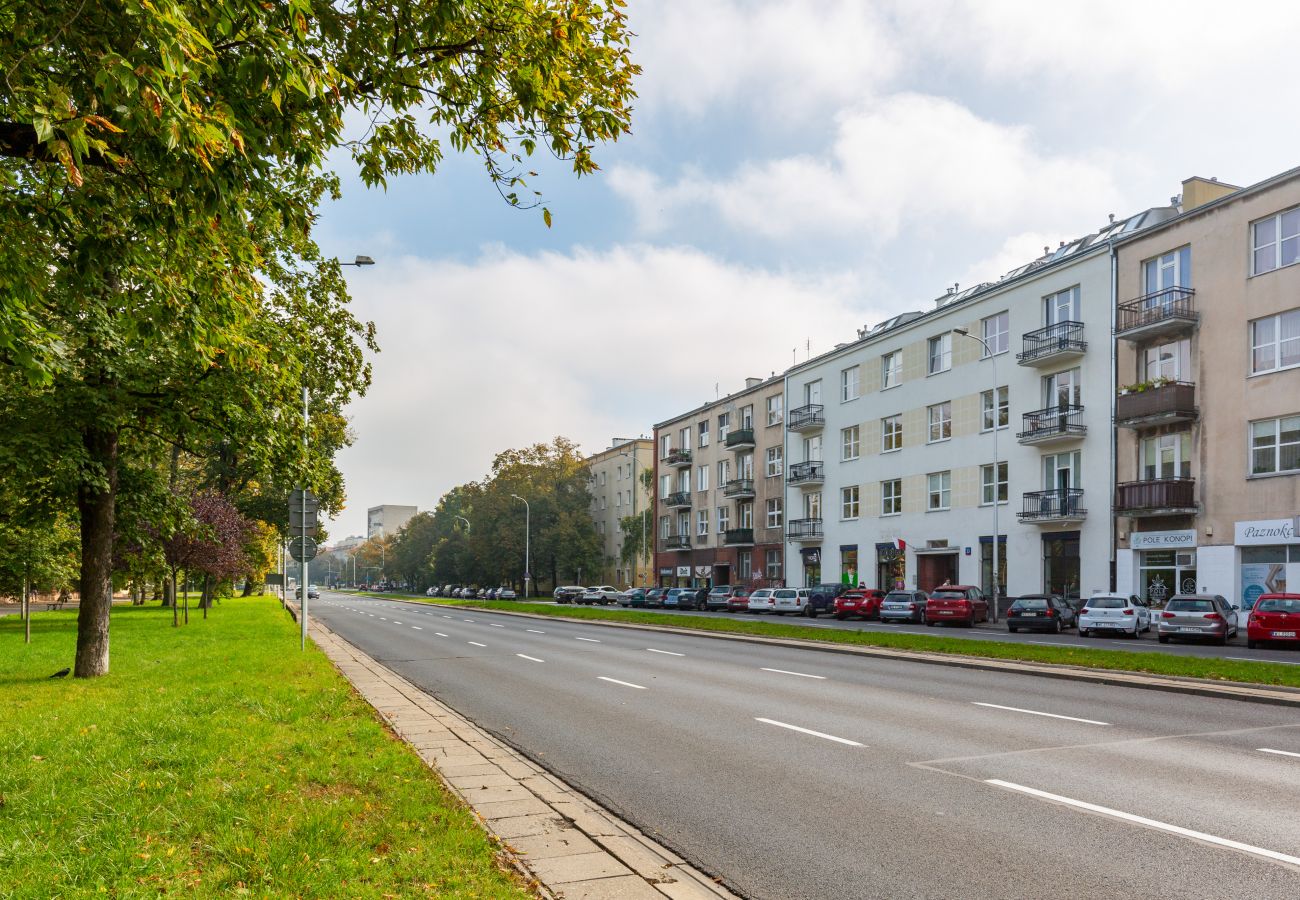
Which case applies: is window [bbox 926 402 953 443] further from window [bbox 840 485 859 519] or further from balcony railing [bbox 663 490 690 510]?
balcony railing [bbox 663 490 690 510]

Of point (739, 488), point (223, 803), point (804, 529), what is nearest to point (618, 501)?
point (739, 488)

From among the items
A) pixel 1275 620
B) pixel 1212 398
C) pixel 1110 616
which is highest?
pixel 1212 398

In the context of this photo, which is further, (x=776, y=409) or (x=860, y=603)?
(x=776, y=409)

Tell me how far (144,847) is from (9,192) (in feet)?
13.5

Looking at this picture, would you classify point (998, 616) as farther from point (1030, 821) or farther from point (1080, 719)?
point (1030, 821)

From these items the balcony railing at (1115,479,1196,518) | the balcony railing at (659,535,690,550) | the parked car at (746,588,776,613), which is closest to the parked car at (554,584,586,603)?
the balcony railing at (659,535,690,550)

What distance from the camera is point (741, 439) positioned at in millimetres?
63250

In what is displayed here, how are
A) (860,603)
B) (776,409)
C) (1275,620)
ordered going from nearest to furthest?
(1275,620) → (860,603) → (776,409)

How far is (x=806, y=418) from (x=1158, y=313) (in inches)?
967

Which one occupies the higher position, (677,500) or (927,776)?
(677,500)

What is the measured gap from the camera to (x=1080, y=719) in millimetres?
11516

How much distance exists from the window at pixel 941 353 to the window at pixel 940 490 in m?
4.89

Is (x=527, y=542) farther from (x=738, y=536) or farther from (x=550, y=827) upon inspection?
(x=550, y=827)

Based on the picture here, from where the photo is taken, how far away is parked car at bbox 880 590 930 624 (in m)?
36.4
